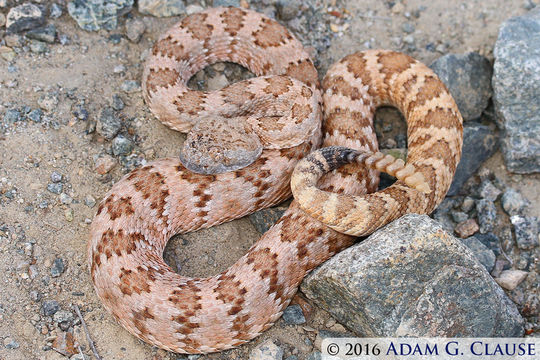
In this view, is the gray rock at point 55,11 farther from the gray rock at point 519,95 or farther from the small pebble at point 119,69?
the gray rock at point 519,95

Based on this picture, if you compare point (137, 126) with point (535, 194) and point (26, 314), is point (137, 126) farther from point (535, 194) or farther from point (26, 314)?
point (535, 194)

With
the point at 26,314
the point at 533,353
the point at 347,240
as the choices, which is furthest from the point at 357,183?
the point at 26,314

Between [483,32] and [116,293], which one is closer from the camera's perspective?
[116,293]

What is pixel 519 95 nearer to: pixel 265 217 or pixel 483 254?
pixel 483 254

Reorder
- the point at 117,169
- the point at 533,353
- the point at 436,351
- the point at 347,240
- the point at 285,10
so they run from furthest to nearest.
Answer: the point at 285,10 < the point at 117,169 < the point at 347,240 < the point at 533,353 < the point at 436,351

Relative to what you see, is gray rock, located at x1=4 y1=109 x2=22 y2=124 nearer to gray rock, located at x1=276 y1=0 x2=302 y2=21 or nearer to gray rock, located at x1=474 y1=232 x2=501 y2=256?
gray rock, located at x1=276 y1=0 x2=302 y2=21

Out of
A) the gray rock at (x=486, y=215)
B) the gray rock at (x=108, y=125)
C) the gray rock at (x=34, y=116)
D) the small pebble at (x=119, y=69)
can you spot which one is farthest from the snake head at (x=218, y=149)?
the gray rock at (x=486, y=215)
